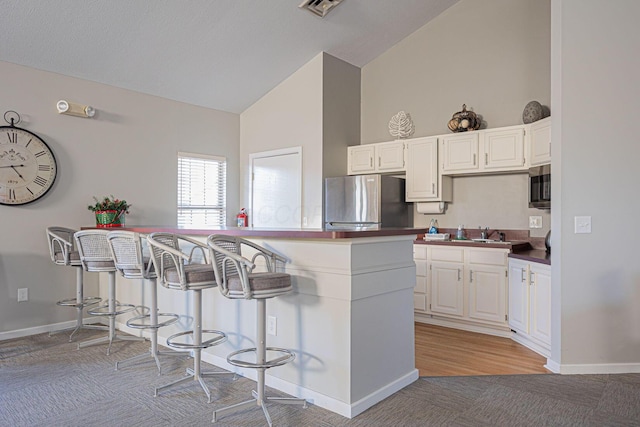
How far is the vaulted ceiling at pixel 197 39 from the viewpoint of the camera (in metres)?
3.65

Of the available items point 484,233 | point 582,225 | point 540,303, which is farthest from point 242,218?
point 582,225

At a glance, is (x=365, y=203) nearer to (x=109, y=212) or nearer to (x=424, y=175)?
(x=424, y=175)

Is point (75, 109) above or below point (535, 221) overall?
above

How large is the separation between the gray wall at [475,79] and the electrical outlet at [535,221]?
0.16ft

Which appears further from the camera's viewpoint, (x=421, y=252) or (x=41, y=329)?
(x=421, y=252)

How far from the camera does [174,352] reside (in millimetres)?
3359

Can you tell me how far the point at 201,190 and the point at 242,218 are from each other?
639mm

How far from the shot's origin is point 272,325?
108 inches

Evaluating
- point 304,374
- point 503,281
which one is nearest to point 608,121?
point 503,281

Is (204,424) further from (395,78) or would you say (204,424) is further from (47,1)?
(395,78)

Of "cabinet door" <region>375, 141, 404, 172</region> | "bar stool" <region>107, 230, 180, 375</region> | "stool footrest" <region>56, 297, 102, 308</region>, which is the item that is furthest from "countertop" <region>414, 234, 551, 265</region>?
"stool footrest" <region>56, 297, 102, 308</region>

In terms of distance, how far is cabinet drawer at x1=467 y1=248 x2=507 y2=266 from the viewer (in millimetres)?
3943

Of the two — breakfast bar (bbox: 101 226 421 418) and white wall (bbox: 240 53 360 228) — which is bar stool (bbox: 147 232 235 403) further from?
white wall (bbox: 240 53 360 228)

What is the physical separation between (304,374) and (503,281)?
2270 mm
